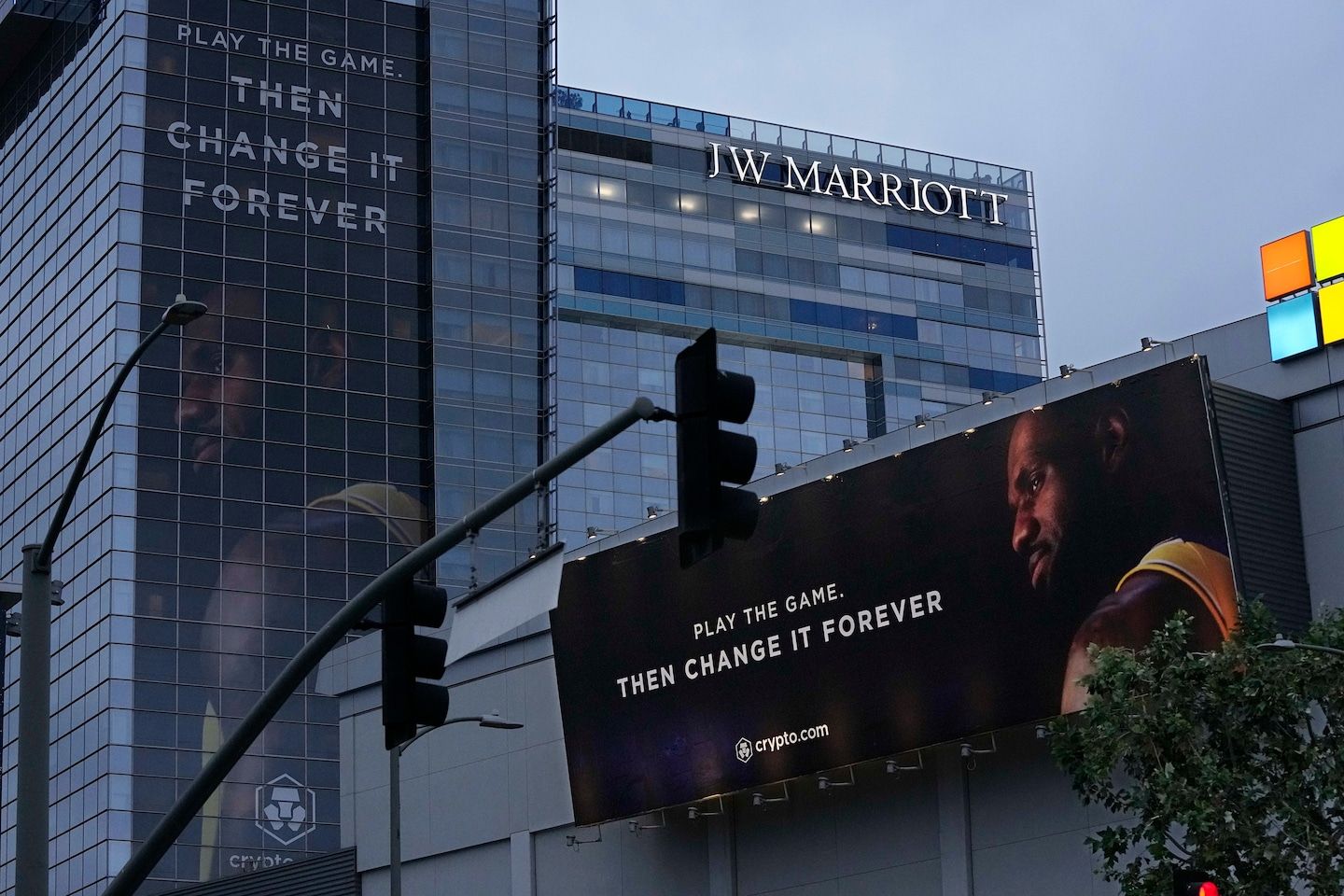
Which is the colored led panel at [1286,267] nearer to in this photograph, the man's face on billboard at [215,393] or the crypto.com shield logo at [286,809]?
the crypto.com shield logo at [286,809]

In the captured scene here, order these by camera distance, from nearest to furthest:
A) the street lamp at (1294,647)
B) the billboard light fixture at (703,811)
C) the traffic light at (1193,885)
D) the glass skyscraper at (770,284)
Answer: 1. the traffic light at (1193,885)
2. the street lamp at (1294,647)
3. the billboard light fixture at (703,811)
4. the glass skyscraper at (770,284)

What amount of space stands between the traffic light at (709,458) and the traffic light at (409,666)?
3072 mm

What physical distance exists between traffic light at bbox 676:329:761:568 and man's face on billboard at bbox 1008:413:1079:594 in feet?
88.4

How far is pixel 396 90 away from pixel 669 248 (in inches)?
707

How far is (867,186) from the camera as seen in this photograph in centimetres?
12962

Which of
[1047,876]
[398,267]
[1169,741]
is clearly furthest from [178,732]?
[1169,741]

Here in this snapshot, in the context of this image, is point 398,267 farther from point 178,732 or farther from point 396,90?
point 178,732

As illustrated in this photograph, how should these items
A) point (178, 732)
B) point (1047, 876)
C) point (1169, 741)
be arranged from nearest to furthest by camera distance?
point (1169, 741) → point (1047, 876) → point (178, 732)

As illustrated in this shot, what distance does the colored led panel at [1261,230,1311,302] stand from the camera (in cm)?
4016

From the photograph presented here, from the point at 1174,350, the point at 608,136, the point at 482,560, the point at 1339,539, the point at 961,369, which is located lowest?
the point at 1339,539

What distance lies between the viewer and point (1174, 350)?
41.9 meters

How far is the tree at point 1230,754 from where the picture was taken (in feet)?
94.6

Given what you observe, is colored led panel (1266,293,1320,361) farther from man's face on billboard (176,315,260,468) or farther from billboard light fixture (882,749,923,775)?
man's face on billboard (176,315,260,468)

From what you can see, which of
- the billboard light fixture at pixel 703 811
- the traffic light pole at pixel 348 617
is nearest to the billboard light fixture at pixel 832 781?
the billboard light fixture at pixel 703 811
